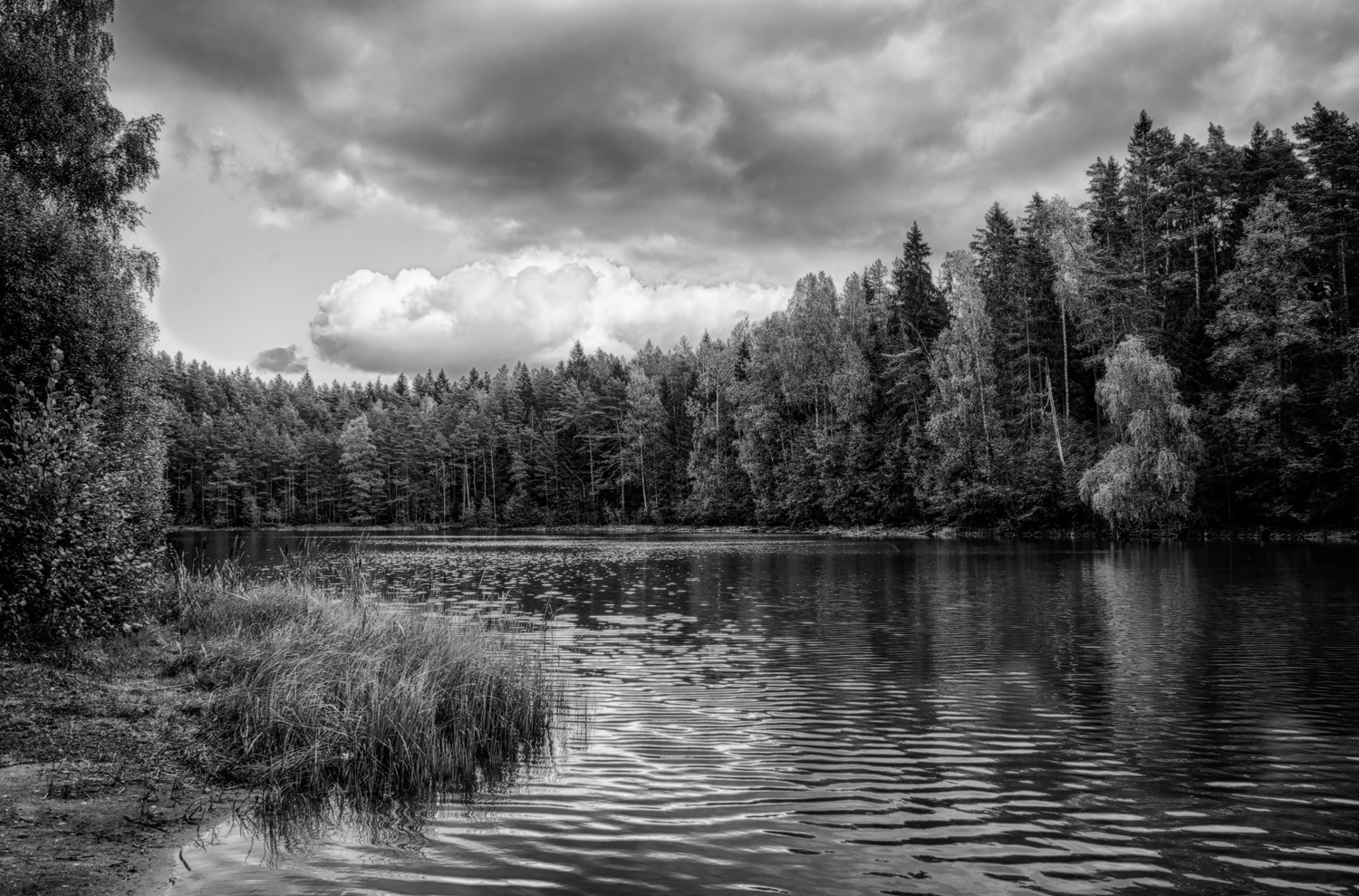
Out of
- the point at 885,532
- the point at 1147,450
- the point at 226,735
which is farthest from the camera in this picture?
the point at 885,532

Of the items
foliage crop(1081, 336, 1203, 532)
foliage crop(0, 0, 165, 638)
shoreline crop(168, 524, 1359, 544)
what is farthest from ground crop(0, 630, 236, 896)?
foliage crop(1081, 336, 1203, 532)

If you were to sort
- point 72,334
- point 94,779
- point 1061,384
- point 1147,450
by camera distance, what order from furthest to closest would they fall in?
point 1061,384 < point 1147,450 < point 72,334 < point 94,779

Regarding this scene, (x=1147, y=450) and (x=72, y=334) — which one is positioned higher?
(x=72, y=334)

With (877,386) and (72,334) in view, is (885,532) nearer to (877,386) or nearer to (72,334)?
(877,386)

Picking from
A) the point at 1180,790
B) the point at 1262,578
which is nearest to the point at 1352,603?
the point at 1262,578

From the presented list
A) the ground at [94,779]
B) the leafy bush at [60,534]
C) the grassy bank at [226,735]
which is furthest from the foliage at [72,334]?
the ground at [94,779]

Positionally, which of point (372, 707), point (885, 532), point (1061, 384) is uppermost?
point (1061, 384)

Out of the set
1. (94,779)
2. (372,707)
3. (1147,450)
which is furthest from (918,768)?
(1147,450)

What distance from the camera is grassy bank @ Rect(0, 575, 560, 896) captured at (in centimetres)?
662

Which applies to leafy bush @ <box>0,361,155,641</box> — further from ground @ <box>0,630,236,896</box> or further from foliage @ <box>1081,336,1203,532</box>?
foliage @ <box>1081,336,1203,532</box>

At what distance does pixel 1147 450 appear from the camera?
47.4 m

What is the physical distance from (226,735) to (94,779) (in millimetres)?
2049

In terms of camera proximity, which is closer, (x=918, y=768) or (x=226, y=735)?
(x=918, y=768)

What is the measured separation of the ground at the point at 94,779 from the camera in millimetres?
6039
